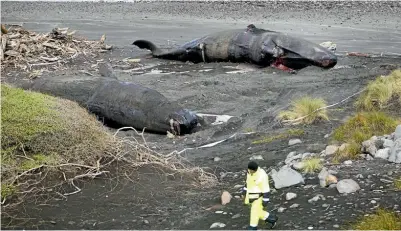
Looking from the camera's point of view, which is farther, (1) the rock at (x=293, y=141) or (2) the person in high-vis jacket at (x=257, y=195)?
(1) the rock at (x=293, y=141)

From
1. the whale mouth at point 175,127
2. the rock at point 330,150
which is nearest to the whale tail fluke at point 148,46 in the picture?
the whale mouth at point 175,127

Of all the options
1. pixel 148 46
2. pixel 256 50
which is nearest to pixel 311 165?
pixel 256 50

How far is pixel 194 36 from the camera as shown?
2316 cm

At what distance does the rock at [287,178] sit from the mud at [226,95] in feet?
0.41

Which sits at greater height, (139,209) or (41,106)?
(41,106)

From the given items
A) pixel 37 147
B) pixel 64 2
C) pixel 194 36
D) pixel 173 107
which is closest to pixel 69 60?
pixel 194 36

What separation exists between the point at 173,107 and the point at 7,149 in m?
4.54

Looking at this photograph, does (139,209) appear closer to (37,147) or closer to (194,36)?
(37,147)

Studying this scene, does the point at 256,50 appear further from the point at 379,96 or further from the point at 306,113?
the point at 306,113

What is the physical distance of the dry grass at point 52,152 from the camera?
26.8 ft

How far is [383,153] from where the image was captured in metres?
8.29

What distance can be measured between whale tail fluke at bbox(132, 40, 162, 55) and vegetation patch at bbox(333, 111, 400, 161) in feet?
35.6

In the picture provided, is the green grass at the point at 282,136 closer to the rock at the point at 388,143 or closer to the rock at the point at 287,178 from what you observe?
the rock at the point at 388,143

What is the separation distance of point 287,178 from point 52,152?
3367 mm
